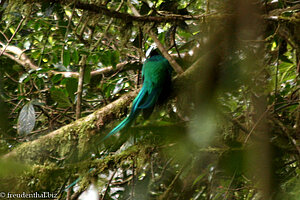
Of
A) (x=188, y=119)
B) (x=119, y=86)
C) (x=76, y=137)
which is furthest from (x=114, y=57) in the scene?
(x=188, y=119)

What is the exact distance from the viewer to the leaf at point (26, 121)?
2.03m

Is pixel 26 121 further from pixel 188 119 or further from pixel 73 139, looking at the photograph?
pixel 188 119

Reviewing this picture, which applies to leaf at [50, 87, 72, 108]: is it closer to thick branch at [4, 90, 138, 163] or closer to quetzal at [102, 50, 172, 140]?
thick branch at [4, 90, 138, 163]

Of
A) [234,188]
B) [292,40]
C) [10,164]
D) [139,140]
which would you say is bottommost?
[234,188]

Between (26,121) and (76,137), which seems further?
(26,121)

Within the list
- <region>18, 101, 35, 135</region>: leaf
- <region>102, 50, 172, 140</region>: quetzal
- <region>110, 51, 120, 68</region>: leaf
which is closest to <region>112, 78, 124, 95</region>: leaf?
<region>110, 51, 120, 68</region>: leaf

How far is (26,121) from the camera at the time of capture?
6.86ft

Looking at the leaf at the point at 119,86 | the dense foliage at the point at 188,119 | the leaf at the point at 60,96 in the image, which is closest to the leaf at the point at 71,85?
the dense foliage at the point at 188,119

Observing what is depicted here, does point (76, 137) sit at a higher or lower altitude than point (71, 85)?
lower

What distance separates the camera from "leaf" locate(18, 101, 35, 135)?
2.03m

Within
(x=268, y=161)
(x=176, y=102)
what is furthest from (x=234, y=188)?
(x=268, y=161)

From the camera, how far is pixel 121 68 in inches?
114

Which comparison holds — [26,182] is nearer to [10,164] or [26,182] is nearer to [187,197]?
[187,197]

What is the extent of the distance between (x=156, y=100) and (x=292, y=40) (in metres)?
0.92
